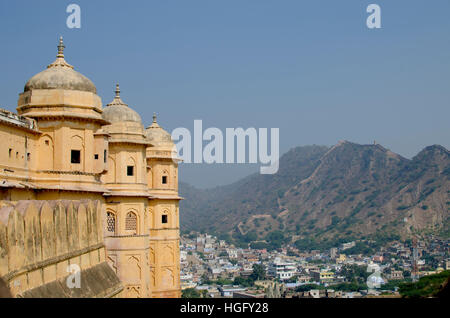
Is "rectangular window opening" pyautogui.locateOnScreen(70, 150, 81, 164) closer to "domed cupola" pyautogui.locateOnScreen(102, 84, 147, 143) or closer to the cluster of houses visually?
"domed cupola" pyautogui.locateOnScreen(102, 84, 147, 143)

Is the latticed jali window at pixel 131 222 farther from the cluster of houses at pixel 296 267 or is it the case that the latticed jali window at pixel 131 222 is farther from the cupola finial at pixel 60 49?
the cluster of houses at pixel 296 267

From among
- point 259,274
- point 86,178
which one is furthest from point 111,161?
point 259,274

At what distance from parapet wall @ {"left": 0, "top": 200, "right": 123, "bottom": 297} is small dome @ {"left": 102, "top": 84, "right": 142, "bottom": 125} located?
5.02m

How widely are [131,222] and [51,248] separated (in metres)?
9.61

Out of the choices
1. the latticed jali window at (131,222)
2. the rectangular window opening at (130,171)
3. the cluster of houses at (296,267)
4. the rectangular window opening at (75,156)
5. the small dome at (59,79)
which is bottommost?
the cluster of houses at (296,267)

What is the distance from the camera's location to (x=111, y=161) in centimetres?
2506

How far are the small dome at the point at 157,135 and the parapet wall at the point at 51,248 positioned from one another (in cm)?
1126

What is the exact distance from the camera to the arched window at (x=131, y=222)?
81.2 feet

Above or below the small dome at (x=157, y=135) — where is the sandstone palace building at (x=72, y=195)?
below

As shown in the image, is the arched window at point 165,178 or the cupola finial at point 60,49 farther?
the arched window at point 165,178

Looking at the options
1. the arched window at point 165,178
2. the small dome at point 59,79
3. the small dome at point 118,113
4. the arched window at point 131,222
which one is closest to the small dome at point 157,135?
the arched window at point 165,178

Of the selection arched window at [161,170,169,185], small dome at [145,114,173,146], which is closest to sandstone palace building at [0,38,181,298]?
arched window at [161,170,169,185]
